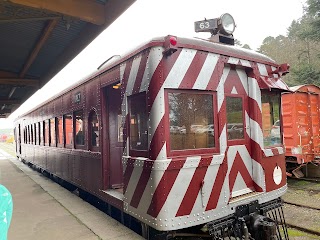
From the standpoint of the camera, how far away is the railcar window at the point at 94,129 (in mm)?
5113

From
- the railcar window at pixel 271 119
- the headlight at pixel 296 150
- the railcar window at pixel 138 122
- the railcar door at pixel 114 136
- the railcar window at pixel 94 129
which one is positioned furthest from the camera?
the headlight at pixel 296 150

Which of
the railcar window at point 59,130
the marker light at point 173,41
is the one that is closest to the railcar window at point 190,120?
the marker light at point 173,41

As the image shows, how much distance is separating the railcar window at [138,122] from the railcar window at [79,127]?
2.21m

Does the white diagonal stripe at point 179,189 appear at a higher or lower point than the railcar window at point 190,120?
lower

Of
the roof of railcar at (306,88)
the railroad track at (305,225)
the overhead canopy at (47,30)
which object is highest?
the overhead canopy at (47,30)

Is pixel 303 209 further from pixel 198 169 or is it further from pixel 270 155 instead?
pixel 198 169

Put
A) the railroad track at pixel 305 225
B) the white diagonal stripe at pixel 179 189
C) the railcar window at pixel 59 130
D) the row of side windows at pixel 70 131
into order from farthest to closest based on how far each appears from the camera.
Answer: the railcar window at pixel 59 130
the row of side windows at pixel 70 131
the railroad track at pixel 305 225
the white diagonal stripe at pixel 179 189

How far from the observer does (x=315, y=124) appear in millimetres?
9531

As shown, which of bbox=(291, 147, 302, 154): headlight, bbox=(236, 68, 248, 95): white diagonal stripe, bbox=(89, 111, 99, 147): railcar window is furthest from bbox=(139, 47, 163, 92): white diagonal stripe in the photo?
bbox=(291, 147, 302, 154): headlight

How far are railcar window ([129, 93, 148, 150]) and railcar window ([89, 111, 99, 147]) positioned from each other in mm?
1501

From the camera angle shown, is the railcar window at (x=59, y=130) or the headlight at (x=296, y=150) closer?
the railcar window at (x=59, y=130)

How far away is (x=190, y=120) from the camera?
11.4 ft

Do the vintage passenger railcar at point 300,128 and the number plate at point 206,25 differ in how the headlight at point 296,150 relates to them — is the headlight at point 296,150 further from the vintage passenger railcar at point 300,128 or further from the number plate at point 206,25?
the number plate at point 206,25

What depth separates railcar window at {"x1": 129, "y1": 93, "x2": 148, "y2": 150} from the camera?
3.52 metres
